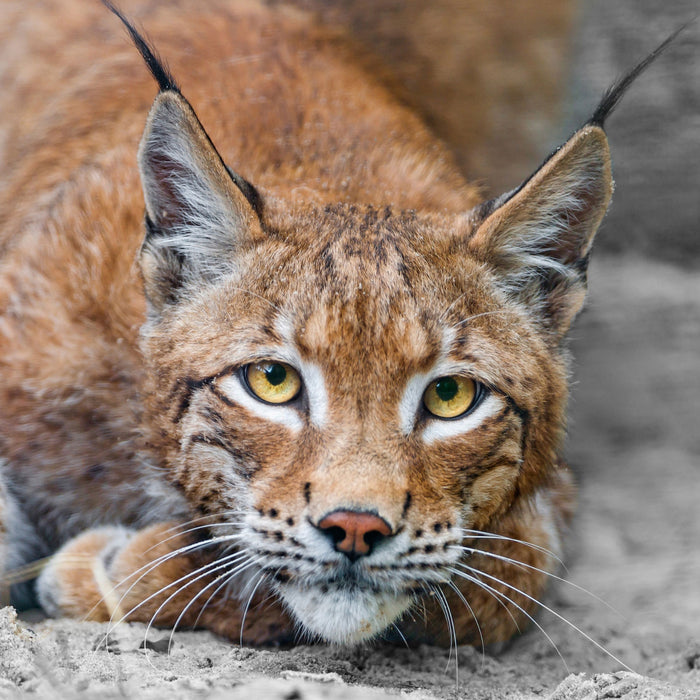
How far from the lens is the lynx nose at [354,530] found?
2.72 meters

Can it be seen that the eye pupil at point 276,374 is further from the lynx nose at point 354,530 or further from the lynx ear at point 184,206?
the lynx nose at point 354,530

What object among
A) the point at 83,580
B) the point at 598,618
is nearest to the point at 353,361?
the point at 83,580

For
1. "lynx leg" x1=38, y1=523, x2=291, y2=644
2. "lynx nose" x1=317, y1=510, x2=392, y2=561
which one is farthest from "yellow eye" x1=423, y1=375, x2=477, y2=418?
"lynx leg" x1=38, y1=523, x2=291, y2=644

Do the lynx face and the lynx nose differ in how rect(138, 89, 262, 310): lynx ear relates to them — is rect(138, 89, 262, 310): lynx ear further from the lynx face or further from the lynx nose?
the lynx nose

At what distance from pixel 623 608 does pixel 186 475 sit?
7.80ft

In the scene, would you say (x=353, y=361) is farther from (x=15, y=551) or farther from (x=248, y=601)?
(x=15, y=551)

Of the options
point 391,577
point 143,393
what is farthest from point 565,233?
point 143,393

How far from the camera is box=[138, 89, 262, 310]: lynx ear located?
3207 mm

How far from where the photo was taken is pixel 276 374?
316 cm

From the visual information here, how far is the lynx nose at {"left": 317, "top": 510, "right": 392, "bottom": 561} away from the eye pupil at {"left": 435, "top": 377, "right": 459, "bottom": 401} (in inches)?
23.7

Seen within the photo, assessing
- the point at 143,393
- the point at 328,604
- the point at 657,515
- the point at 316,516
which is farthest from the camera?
the point at 657,515

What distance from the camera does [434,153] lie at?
4.68 metres

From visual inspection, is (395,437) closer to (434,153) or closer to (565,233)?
(565,233)

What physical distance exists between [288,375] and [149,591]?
103cm
